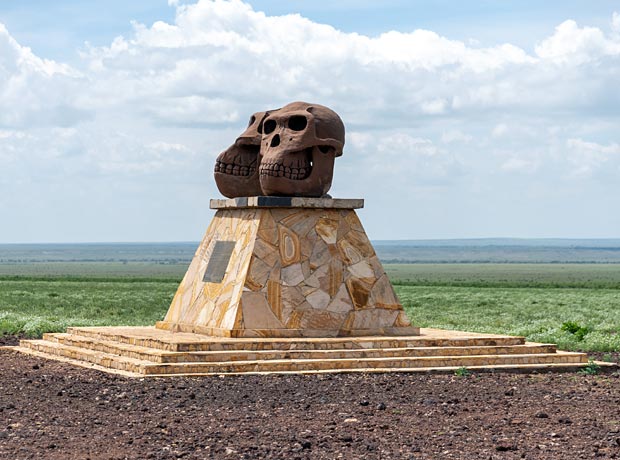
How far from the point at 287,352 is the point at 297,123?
13.5 feet

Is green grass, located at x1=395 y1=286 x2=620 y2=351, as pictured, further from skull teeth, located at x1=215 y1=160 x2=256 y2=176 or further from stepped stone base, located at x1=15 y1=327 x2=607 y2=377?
skull teeth, located at x1=215 y1=160 x2=256 y2=176

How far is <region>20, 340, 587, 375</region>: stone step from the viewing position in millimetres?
14461

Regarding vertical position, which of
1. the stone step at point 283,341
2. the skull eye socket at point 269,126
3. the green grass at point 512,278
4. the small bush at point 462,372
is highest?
the skull eye socket at point 269,126

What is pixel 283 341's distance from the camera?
15.6 metres

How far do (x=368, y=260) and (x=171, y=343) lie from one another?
12.5 ft

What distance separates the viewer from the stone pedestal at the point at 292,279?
53.8 feet

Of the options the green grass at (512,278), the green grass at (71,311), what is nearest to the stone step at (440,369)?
the green grass at (71,311)

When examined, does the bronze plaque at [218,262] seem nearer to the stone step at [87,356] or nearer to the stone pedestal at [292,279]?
the stone pedestal at [292,279]

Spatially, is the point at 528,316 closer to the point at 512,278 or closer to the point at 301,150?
the point at 301,150

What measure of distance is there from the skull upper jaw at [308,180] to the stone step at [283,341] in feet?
8.18

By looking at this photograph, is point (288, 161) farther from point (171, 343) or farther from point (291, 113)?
point (171, 343)

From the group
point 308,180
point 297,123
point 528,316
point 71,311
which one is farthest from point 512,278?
point 308,180

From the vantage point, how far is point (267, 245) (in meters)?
16.8

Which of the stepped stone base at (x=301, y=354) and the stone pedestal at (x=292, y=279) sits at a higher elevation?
the stone pedestal at (x=292, y=279)
